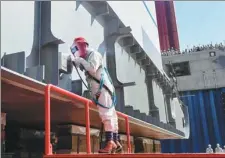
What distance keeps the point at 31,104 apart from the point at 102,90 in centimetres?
139

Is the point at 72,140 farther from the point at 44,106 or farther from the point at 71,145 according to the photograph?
the point at 44,106

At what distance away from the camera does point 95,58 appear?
303 centimetres

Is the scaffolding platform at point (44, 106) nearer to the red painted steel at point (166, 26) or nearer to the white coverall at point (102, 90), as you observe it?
the white coverall at point (102, 90)

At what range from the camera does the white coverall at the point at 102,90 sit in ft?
9.58

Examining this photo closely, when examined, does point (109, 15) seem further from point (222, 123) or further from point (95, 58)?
point (222, 123)

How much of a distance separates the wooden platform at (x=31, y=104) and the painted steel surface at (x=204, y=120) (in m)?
8.13

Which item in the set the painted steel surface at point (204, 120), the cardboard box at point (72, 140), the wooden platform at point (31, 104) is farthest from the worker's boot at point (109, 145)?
the painted steel surface at point (204, 120)

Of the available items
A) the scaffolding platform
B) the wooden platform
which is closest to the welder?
the scaffolding platform

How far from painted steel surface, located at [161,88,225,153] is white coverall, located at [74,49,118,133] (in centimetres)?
1088

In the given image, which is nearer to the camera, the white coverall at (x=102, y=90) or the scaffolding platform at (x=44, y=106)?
the scaffolding platform at (x=44, y=106)

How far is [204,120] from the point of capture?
1312 cm

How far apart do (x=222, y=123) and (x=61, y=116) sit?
10065mm

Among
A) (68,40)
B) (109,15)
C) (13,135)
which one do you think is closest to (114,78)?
(109,15)

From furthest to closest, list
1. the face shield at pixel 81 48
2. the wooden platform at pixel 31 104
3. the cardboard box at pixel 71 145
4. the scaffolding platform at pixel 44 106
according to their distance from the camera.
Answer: the cardboard box at pixel 71 145 → the face shield at pixel 81 48 → the wooden platform at pixel 31 104 → the scaffolding platform at pixel 44 106
